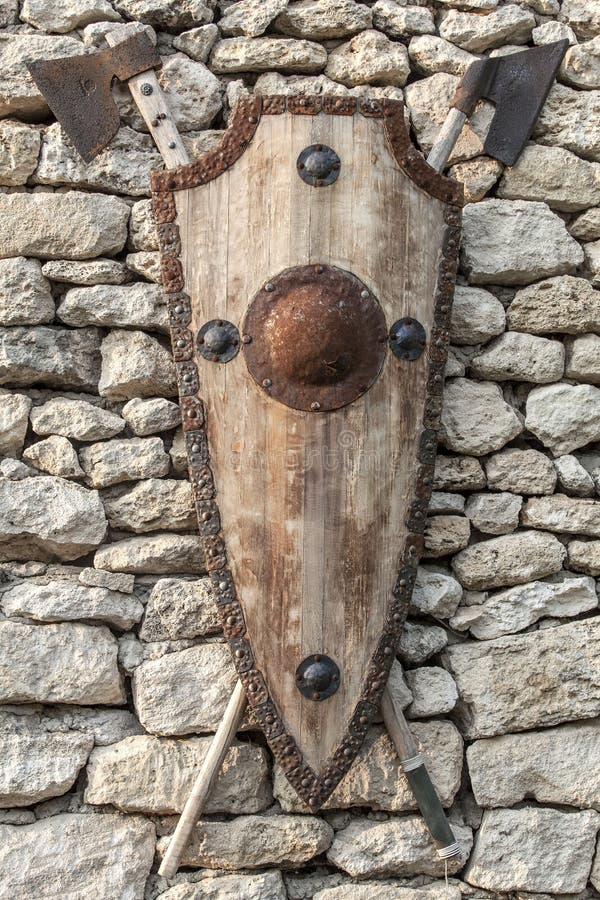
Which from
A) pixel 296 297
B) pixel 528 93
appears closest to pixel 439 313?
pixel 296 297

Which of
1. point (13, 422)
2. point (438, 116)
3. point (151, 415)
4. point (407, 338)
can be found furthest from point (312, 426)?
point (438, 116)

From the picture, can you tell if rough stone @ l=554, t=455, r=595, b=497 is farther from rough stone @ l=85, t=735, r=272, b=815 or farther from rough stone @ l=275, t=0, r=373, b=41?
rough stone @ l=275, t=0, r=373, b=41

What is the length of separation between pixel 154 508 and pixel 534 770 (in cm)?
118

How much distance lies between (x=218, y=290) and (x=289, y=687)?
992mm

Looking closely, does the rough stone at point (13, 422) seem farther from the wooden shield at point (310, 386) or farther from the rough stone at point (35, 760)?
the rough stone at point (35, 760)

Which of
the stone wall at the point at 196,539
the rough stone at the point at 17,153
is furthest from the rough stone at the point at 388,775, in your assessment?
the rough stone at the point at 17,153

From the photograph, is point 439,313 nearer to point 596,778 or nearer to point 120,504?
point 120,504

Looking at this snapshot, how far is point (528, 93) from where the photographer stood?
2.75m

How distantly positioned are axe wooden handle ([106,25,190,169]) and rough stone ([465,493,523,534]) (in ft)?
3.95

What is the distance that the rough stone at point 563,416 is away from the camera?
2.66m

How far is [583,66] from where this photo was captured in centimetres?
282

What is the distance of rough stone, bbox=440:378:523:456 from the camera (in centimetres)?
261

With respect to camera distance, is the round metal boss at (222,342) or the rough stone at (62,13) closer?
the round metal boss at (222,342)

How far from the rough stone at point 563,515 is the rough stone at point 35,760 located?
128 cm
